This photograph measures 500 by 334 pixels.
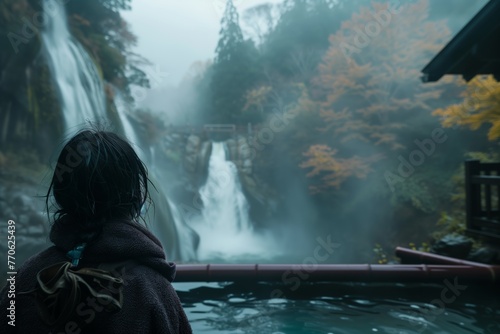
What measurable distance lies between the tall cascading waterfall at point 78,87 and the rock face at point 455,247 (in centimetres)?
707

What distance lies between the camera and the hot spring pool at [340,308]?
354 centimetres

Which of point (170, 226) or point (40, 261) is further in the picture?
point (170, 226)

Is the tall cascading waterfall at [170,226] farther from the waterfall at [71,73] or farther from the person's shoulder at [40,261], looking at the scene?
the person's shoulder at [40,261]

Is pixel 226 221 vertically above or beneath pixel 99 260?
beneath

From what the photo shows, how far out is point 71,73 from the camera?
10.5m

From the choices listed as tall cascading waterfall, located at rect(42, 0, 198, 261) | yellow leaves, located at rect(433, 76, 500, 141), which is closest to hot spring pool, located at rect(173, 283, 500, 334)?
yellow leaves, located at rect(433, 76, 500, 141)

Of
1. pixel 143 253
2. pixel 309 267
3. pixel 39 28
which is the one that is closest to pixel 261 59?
pixel 39 28

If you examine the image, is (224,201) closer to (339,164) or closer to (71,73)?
(339,164)

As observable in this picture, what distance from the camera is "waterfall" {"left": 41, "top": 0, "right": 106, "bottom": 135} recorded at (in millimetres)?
10039

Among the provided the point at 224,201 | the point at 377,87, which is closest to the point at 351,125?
the point at 377,87

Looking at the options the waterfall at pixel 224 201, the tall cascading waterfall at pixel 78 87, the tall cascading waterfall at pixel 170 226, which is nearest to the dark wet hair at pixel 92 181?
the tall cascading waterfall at pixel 78 87

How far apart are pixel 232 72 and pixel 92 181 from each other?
23.5m

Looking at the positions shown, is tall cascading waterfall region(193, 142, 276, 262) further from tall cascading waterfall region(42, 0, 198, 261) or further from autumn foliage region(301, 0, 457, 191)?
autumn foliage region(301, 0, 457, 191)

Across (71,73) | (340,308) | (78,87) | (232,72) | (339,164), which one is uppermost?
(232,72)
